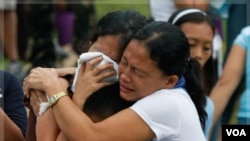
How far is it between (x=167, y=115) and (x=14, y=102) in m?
1.08

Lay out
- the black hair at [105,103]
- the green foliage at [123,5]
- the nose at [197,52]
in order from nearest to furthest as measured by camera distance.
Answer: the black hair at [105,103] → the nose at [197,52] → the green foliage at [123,5]

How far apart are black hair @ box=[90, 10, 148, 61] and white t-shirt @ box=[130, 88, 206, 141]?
10.5 inches

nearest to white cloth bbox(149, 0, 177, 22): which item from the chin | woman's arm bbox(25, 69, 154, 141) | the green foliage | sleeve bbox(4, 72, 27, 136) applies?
the green foliage

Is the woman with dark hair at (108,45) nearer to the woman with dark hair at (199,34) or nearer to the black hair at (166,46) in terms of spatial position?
the black hair at (166,46)

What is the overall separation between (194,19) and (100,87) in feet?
5.48

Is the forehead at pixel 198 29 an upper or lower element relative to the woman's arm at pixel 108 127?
lower

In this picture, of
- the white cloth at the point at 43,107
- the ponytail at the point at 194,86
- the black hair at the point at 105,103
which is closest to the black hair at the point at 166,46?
the black hair at the point at 105,103

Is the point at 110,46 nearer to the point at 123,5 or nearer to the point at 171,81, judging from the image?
the point at 171,81

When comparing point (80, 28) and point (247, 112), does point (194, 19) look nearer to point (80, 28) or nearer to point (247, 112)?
point (247, 112)

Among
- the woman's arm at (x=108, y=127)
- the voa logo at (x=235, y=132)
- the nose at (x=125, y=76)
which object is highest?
the nose at (x=125, y=76)

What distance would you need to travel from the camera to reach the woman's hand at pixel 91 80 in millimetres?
3037

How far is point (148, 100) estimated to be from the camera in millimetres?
2918

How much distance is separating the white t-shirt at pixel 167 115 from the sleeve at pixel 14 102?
3.08 ft

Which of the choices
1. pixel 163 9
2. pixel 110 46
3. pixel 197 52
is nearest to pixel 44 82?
pixel 110 46
